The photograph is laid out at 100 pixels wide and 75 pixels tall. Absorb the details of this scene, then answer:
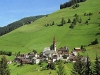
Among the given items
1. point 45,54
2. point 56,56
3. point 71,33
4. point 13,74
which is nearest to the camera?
point 13,74

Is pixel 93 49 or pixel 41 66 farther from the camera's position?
pixel 93 49

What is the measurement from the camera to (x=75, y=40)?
183 m

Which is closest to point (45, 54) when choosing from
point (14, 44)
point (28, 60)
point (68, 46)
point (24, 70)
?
point (28, 60)

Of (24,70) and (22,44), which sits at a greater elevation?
(22,44)

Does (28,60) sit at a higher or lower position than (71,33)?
lower

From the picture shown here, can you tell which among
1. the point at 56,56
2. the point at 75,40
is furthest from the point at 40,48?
the point at 56,56

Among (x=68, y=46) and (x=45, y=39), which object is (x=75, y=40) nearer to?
(x=68, y=46)

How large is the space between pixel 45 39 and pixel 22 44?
60.7 feet

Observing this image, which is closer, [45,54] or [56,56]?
[56,56]

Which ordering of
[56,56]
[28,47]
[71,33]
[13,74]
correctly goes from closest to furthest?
[13,74] < [56,56] < [28,47] < [71,33]

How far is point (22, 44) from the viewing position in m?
197

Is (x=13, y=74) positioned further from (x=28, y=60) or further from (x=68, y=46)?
(x=68, y=46)

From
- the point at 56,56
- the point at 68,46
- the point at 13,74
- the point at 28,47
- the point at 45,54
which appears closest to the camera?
the point at 13,74

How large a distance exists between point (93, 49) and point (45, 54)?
29.0 m
